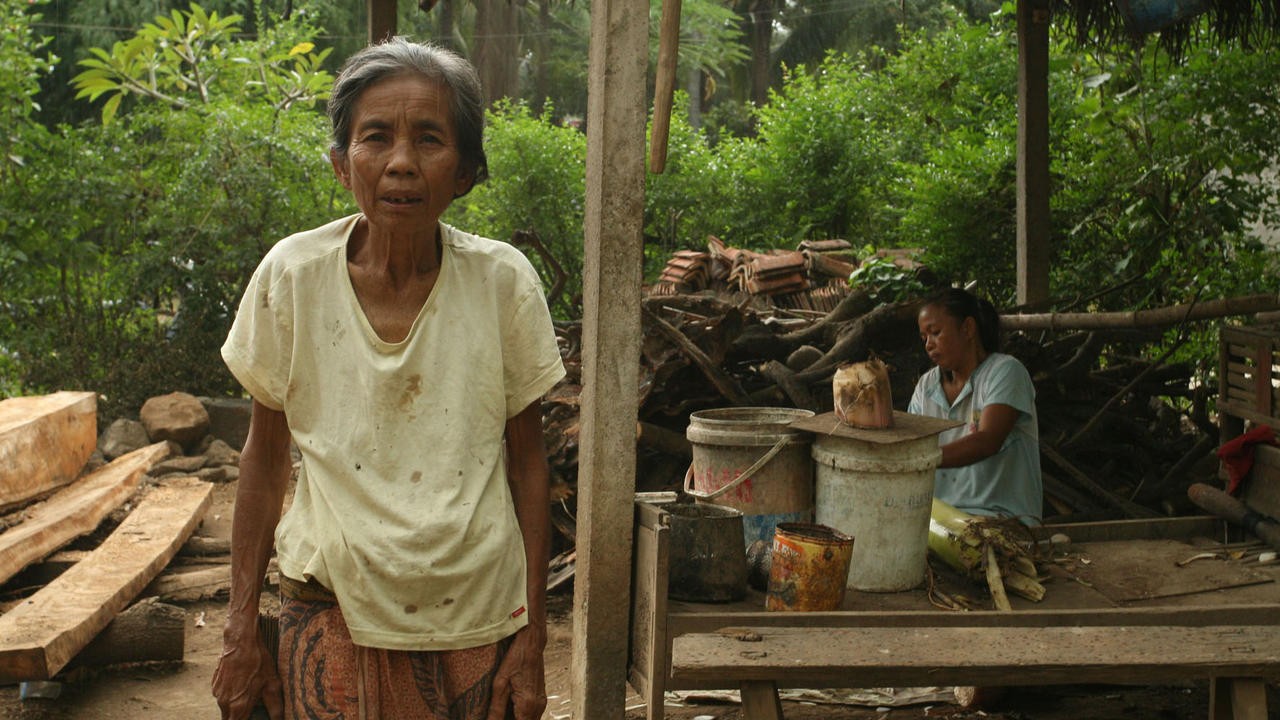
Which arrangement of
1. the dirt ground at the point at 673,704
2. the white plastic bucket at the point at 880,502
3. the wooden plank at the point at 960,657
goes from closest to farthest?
the wooden plank at the point at 960,657
the white plastic bucket at the point at 880,502
the dirt ground at the point at 673,704

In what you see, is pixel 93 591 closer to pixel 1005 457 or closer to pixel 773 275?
pixel 1005 457

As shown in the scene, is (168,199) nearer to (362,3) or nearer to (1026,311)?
(1026,311)

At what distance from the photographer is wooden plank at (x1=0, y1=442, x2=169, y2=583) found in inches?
209

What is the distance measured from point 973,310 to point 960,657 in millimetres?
2090

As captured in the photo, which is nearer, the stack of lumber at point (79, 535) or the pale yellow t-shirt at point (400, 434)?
the pale yellow t-shirt at point (400, 434)

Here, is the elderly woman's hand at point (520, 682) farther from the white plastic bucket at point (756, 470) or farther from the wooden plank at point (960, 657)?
the white plastic bucket at point (756, 470)

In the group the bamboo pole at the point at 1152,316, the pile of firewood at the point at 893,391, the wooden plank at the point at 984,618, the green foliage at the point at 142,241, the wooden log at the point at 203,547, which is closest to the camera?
the wooden plank at the point at 984,618

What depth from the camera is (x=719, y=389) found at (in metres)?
5.94

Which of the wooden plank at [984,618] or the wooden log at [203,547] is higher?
the wooden plank at [984,618]

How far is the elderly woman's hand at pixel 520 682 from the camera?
2035 millimetres

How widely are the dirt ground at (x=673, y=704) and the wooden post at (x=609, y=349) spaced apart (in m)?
1.07

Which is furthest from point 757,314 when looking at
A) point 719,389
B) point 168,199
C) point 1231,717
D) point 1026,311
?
point 168,199

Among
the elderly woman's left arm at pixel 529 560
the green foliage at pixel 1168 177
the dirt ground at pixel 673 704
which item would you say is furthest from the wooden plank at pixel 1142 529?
the elderly woman's left arm at pixel 529 560

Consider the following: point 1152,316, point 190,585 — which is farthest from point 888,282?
point 190,585
